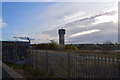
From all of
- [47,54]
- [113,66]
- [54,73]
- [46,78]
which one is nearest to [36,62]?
[47,54]

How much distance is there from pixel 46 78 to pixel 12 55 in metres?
8.89

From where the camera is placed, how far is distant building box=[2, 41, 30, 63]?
13820mm

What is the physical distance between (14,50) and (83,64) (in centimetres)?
1067

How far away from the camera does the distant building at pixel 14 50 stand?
1382cm

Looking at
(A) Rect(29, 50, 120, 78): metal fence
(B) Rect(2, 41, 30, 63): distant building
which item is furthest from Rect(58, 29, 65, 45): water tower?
(A) Rect(29, 50, 120, 78): metal fence

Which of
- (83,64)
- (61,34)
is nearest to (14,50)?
(83,64)

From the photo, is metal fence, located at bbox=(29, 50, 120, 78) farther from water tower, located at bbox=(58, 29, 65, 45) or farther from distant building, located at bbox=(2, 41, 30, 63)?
water tower, located at bbox=(58, 29, 65, 45)

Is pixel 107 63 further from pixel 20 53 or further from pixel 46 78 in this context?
pixel 20 53

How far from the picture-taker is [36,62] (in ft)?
35.7

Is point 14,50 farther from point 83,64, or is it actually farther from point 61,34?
point 61,34

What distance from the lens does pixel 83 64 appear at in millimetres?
5809

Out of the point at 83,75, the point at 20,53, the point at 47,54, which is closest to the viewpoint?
the point at 83,75

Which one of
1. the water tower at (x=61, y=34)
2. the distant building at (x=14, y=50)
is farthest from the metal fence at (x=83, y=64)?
the water tower at (x=61, y=34)

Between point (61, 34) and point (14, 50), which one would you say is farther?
point (61, 34)
